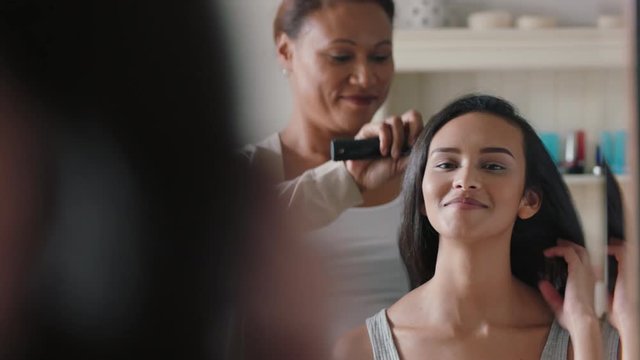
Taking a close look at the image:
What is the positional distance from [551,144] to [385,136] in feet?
0.42

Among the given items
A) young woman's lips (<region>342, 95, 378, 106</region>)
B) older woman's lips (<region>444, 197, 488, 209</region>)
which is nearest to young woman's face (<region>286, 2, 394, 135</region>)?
young woman's lips (<region>342, 95, 378, 106</region>)

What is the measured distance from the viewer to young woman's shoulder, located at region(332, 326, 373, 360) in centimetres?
72

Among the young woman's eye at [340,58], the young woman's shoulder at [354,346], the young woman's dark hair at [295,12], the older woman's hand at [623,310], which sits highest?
the young woman's dark hair at [295,12]

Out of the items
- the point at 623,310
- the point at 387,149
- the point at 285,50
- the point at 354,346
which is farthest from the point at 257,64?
the point at 623,310

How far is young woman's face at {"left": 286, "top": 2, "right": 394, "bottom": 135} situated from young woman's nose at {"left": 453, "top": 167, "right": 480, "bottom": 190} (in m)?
0.09

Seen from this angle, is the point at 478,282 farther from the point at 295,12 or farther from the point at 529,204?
the point at 295,12

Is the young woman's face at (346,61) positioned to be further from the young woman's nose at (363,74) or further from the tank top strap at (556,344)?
the tank top strap at (556,344)

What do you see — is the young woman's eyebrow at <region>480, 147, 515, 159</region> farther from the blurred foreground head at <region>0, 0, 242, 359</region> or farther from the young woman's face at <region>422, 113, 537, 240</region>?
the blurred foreground head at <region>0, 0, 242, 359</region>

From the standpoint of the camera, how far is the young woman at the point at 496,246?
69cm


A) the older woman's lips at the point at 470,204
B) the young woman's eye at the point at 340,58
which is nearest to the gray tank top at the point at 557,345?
the older woman's lips at the point at 470,204

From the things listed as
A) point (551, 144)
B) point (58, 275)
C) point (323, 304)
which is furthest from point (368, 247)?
point (58, 275)

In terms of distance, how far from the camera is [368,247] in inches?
28.9

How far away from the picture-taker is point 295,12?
29.5 inches

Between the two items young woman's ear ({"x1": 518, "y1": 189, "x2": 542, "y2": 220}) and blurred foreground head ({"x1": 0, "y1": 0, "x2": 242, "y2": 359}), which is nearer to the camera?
young woman's ear ({"x1": 518, "y1": 189, "x2": 542, "y2": 220})
